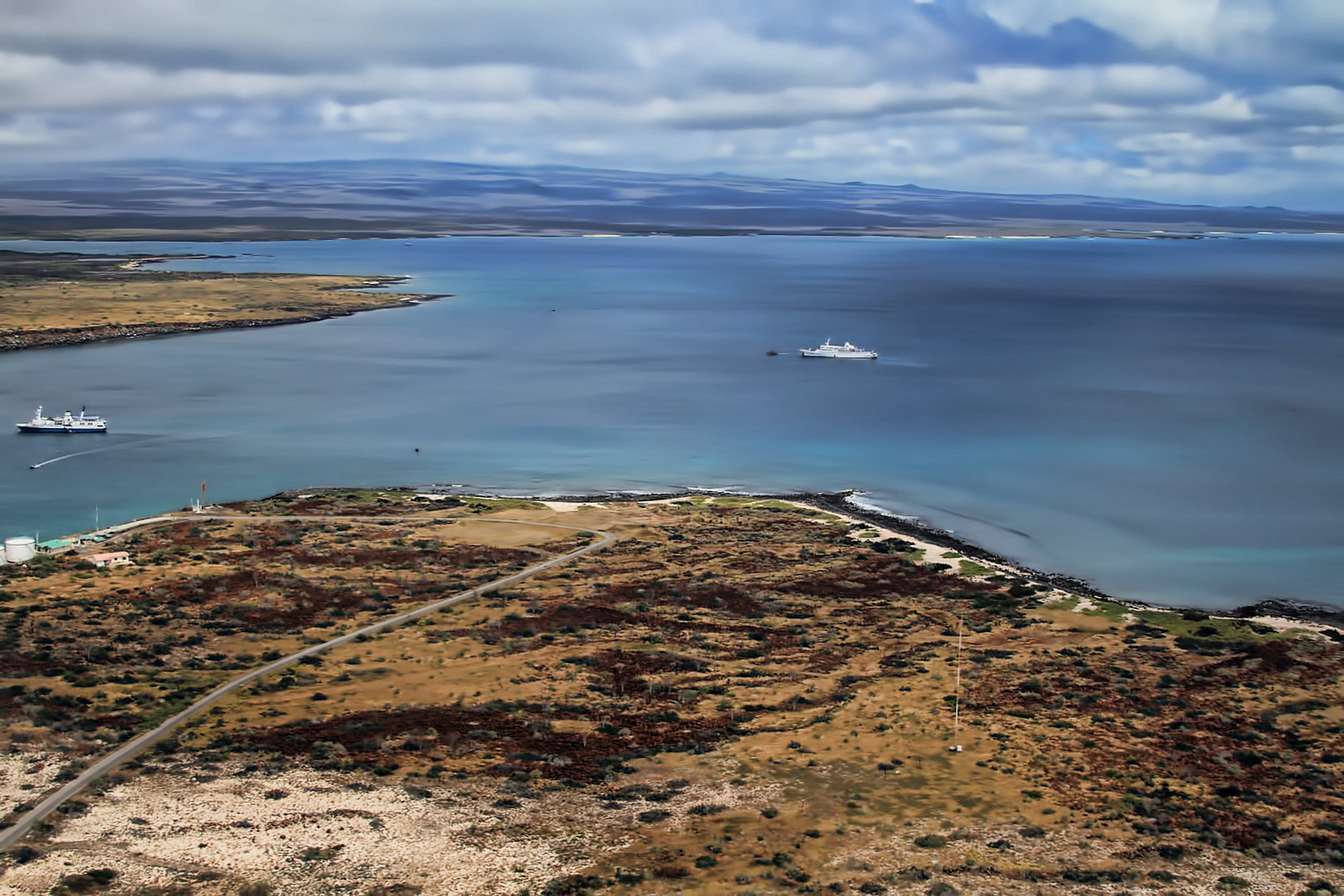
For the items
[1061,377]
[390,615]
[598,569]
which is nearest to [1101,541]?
[598,569]

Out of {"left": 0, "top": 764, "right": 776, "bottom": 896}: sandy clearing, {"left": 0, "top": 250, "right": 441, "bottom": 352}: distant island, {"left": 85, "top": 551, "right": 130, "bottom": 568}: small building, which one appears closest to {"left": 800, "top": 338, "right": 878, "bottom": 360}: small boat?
{"left": 0, "top": 250, "right": 441, "bottom": 352}: distant island

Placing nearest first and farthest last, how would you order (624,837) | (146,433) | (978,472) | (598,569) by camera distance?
(624,837)
(598,569)
(978,472)
(146,433)

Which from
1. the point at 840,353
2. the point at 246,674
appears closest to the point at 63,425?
the point at 246,674

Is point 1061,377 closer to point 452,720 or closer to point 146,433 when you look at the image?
point 146,433

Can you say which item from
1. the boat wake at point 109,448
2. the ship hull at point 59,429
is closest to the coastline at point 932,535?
the boat wake at point 109,448

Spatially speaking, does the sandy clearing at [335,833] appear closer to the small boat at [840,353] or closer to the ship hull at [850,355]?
the ship hull at [850,355]

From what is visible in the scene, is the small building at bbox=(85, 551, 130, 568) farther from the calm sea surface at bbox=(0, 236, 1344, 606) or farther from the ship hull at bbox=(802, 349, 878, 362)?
the ship hull at bbox=(802, 349, 878, 362)

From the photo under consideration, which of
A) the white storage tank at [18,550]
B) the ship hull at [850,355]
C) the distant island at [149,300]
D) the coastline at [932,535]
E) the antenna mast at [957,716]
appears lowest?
the coastline at [932,535]
